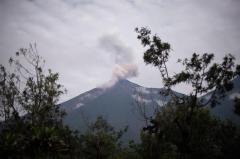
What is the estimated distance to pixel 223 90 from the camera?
79.7ft

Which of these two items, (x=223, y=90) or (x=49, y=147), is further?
(x=223, y=90)

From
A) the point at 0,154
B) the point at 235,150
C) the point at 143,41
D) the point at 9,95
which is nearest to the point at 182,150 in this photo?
the point at 143,41

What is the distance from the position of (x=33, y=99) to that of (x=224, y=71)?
20128mm

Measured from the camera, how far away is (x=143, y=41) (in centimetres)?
2534

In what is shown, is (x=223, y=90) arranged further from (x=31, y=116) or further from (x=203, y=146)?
(x=31, y=116)

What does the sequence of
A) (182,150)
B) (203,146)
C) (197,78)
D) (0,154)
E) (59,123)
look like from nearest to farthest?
(0,154)
(182,150)
(197,78)
(59,123)
(203,146)

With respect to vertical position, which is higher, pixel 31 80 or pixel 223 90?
pixel 31 80

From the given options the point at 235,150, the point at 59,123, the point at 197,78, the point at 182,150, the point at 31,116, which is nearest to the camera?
the point at 182,150

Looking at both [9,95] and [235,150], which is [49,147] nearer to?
[9,95]

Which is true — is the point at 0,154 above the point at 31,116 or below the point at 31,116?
below

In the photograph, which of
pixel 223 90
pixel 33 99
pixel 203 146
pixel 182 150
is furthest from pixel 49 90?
pixel 203 146

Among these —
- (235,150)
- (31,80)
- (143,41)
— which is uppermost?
(143,41)

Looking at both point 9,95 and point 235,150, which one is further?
point 235,150

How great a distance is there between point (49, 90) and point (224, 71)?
60.5 feet
